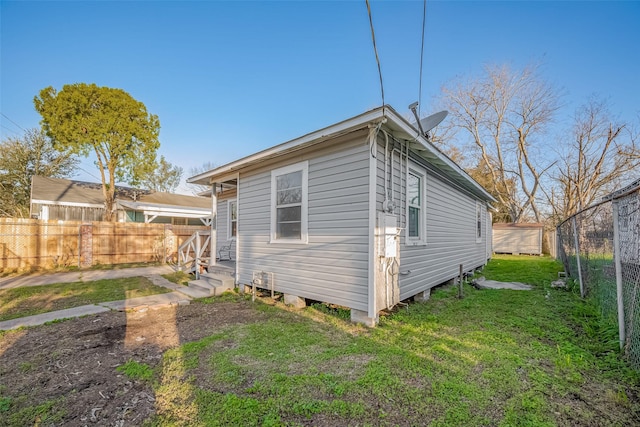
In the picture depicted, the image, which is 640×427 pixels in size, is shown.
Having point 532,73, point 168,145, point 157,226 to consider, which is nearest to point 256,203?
point 157,226

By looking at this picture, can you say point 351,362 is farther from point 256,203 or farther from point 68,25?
point 68,25

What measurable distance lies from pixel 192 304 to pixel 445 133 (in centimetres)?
2069

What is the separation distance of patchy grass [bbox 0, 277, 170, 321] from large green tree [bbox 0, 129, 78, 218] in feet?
45.6

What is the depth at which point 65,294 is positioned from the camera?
6266 mm

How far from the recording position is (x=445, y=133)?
20719 millimetres

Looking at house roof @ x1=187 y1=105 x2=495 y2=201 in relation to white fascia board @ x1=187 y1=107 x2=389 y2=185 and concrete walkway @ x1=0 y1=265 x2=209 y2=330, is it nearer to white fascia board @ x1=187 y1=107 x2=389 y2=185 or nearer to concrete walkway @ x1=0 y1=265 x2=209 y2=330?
white fascia board @ x1=187 y1=107 x2=389 y2=185

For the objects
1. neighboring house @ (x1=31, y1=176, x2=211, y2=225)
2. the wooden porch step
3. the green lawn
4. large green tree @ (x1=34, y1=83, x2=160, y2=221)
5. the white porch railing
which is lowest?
the green lawn

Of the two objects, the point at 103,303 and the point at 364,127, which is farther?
the point at 103,303

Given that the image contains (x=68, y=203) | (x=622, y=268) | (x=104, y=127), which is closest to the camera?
(x=622, y=268)

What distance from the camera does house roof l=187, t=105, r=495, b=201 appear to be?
3.69 m

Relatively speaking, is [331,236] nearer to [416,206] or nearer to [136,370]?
[416,206]

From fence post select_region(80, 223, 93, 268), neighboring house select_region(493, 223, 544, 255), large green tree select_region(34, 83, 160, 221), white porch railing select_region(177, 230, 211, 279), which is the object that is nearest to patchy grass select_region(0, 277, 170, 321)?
white porch railing select_region(177, 230, 211, 279)

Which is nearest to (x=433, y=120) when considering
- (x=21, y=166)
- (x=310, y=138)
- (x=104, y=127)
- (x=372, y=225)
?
(x=310, y=138)

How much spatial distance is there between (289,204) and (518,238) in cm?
1749
